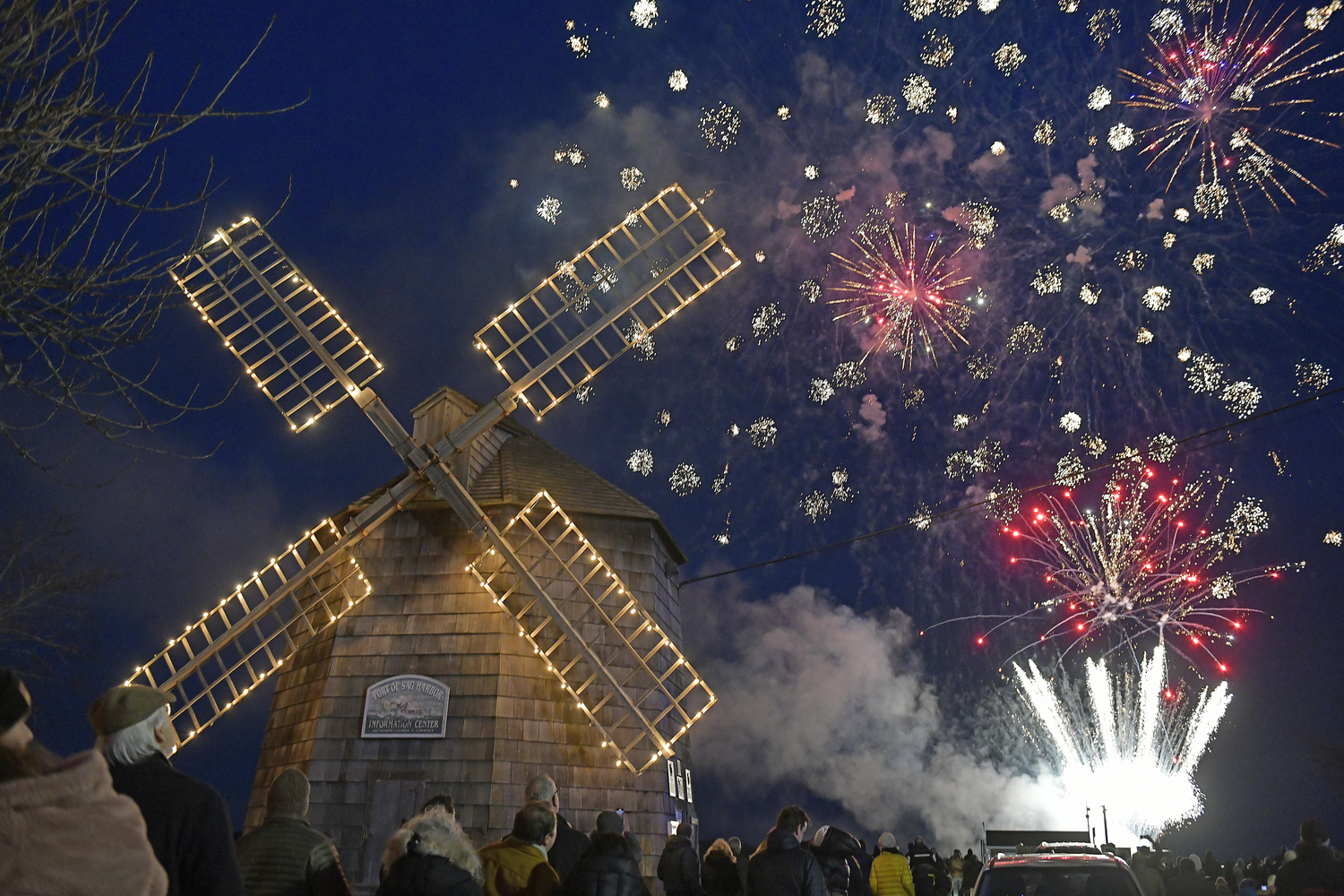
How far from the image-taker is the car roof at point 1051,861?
6375 mm

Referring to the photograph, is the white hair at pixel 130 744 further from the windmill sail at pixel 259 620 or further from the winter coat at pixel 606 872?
the windmill sail at pixel 259 620

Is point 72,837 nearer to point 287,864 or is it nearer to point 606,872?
point 287,864

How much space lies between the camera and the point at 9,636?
68.9 feet

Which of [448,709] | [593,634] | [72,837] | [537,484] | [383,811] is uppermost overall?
[537,484]

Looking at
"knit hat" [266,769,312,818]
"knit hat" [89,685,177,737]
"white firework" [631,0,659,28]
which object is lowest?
"knit hat" [266,769,312,818]

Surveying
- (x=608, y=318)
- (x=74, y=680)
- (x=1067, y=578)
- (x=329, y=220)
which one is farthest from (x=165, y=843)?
(x=329, y=220)

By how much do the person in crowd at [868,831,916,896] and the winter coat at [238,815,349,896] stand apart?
18.0 feet

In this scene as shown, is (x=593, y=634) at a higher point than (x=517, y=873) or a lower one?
higher

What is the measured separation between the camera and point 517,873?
440 cm

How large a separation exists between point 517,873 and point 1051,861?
13.4 ft

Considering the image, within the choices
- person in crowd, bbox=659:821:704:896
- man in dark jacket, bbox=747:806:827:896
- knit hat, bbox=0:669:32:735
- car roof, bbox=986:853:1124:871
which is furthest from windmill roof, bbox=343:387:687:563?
knit hat, bbox=0:669:32:735

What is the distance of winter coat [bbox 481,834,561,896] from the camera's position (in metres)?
4.34

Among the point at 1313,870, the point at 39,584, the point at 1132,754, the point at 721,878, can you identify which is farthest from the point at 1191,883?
the point at 39,584

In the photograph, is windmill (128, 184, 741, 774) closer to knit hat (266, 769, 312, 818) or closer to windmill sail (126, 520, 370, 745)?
windmill sail (126, 520, 370, 745)
